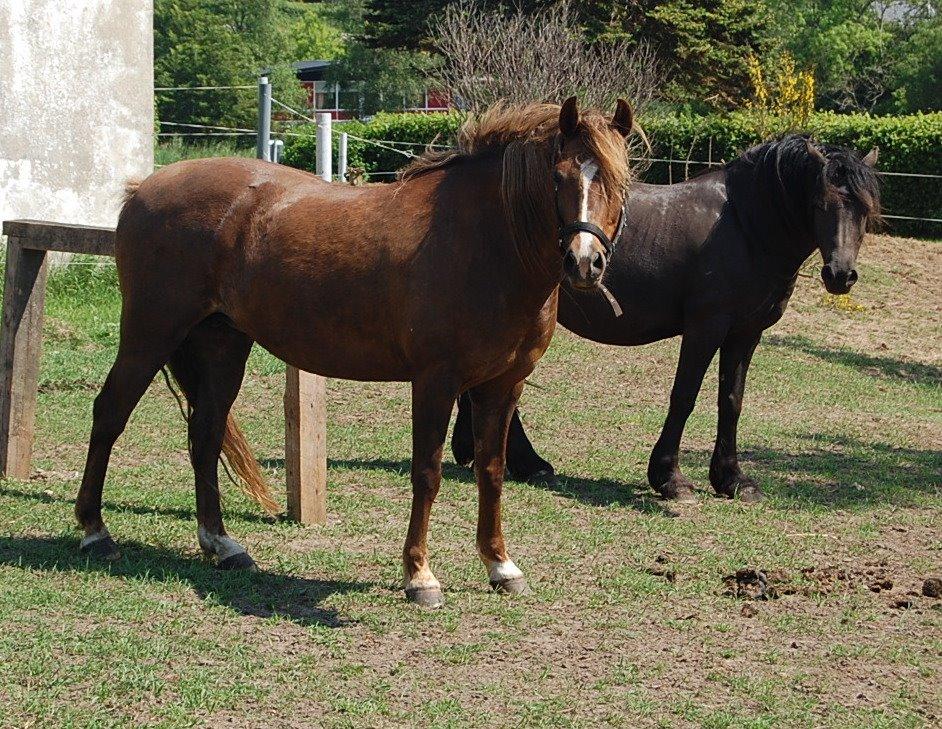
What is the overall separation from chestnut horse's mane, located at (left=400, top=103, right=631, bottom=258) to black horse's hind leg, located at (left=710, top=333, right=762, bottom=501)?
314cm

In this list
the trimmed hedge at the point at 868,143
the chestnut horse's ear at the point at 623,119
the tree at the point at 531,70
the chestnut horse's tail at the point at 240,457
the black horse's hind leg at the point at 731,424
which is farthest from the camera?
the trimmed hedge at the point at 868,143

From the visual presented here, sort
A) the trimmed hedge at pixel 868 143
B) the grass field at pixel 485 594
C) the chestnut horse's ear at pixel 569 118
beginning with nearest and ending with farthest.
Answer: the grass field at pixel 485 594
the chestnut horse's ear at pixel 569 118
the trimmed hedge at pixel 868 143

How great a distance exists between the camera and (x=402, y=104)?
57.8 m

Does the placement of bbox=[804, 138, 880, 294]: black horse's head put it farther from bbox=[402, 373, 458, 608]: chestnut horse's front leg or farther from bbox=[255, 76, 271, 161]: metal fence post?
bbox=[255, 76, 271, 161]: metal fence post

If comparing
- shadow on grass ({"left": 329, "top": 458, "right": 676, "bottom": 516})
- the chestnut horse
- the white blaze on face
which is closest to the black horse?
shadow on grass ({"left": 329, "top": 458, "right": 676, "bottom": 516})

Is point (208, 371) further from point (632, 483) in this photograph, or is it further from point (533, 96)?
point (533, 96)

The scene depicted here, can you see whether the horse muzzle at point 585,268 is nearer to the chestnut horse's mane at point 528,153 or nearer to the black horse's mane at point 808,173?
the chestnut horse's mane at point 528,153

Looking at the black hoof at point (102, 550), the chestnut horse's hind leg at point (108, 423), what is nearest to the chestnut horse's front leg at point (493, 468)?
the chestnut horse's hind leg at point (108, 423)

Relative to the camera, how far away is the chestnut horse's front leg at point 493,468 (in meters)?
5.42

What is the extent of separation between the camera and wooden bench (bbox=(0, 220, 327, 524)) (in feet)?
21.4

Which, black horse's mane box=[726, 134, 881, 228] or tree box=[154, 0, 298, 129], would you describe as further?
tree box=[154, 0, 298, 129]

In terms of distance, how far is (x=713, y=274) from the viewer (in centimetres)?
759

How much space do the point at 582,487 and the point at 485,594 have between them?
252 cm

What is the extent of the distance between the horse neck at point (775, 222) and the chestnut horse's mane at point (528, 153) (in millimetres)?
2780
